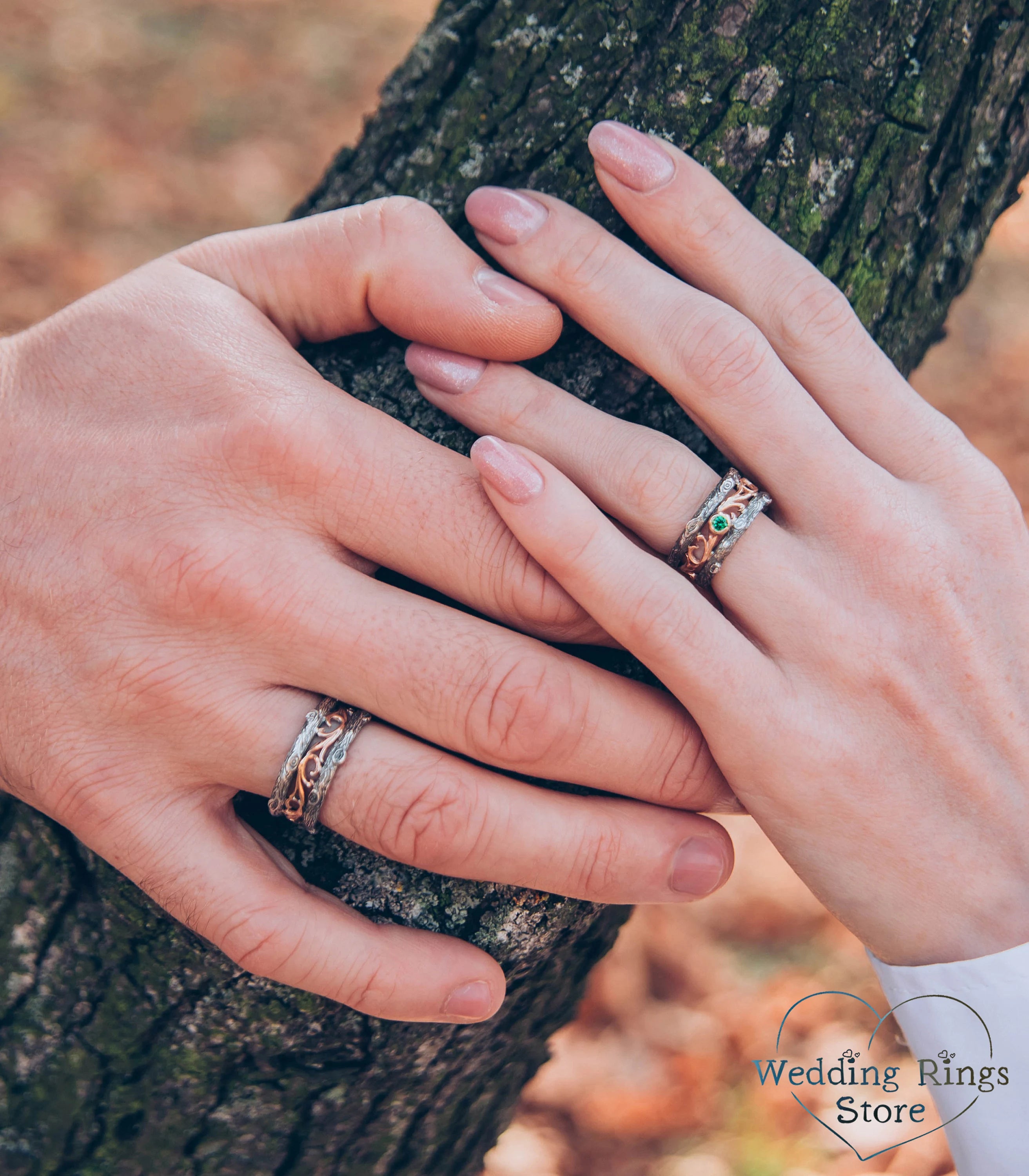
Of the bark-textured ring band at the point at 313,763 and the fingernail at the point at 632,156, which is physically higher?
the fingernail at the point at 632,156

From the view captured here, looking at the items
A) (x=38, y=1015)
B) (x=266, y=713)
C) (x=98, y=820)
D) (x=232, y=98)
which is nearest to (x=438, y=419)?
(x=266, y=713)

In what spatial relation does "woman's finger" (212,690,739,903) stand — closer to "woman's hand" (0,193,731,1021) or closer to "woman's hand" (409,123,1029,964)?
"woman's hand" (0,193,731,1021)

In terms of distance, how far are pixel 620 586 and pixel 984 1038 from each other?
793 millimetres

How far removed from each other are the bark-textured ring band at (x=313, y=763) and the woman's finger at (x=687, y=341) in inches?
26.9

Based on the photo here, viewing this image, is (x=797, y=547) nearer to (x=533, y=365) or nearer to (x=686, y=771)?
(x=686, y=771)

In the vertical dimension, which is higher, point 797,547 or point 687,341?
point 687,341

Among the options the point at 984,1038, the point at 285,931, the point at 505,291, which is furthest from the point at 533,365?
the point at 984,1038

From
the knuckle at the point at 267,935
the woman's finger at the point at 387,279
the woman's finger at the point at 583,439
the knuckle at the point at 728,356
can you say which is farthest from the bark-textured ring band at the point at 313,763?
the knuckle at the point at 728,356

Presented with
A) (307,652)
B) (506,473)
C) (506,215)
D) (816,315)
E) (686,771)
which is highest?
(816,315)

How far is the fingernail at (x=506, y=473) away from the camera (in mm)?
1173

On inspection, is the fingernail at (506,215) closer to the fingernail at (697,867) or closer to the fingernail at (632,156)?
the fingernail at (632,156)

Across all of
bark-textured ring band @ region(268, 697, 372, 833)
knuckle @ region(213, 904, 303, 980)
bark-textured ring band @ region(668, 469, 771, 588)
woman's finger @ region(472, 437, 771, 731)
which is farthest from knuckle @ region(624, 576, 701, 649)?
knuckle @ region(213, 904, 303, 980)

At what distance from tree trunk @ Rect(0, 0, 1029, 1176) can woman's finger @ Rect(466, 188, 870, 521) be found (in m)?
0.09

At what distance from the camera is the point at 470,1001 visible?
1.21 metres
